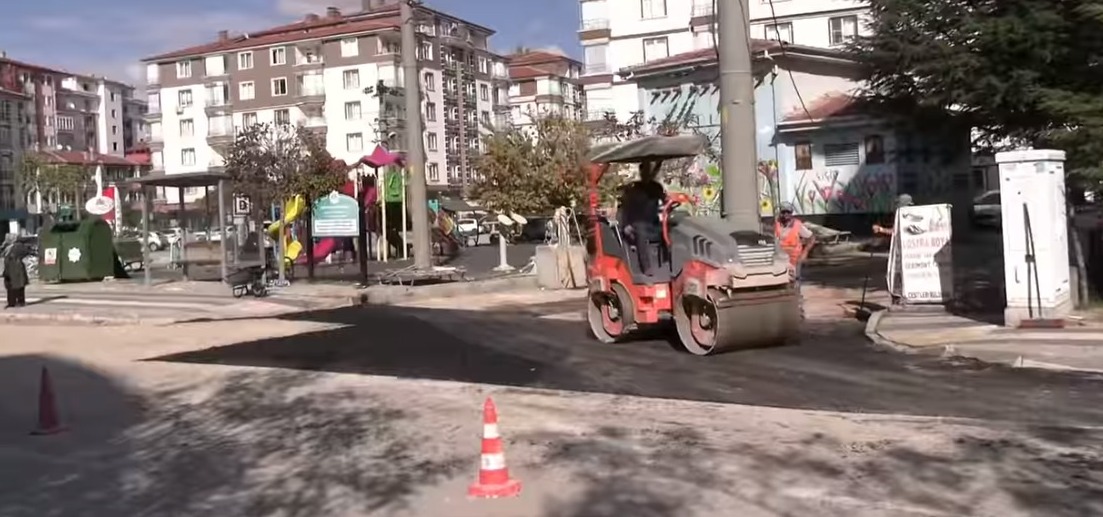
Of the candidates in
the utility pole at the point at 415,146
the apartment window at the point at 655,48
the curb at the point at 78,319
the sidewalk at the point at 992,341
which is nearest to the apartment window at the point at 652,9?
the apartment window at the point at 655,48

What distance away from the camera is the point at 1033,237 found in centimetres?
1351

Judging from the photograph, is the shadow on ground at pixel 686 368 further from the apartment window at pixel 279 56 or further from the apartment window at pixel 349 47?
the apartment window at pixel 279 56

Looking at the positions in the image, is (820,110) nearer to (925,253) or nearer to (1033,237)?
(925,253)

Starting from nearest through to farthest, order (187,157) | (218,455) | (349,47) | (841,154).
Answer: (218,455)
(841,154)
(349,47)
(187,157)

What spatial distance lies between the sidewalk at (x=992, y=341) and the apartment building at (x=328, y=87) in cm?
7008

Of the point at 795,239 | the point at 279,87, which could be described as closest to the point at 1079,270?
the point at 795,239

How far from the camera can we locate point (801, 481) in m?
6.91

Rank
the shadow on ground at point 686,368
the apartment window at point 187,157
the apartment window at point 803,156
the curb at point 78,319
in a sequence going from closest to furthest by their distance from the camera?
the shadow on ground at point 686,368, the curb at point 78,319, the apartment window at point 803,156, the apartment window at point 187,157

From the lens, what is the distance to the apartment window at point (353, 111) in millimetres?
91000

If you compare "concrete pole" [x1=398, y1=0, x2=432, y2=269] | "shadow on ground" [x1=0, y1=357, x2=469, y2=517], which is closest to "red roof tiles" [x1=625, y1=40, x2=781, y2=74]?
"concrete pole" [x1=398, y1=0, x2=432, y2=269]

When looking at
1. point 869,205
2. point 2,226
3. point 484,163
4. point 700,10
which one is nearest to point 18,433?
point 484,163

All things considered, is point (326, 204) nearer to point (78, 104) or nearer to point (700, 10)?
point (700, 10)

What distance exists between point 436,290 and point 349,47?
71401mm

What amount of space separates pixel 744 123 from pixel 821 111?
83.4 feet
